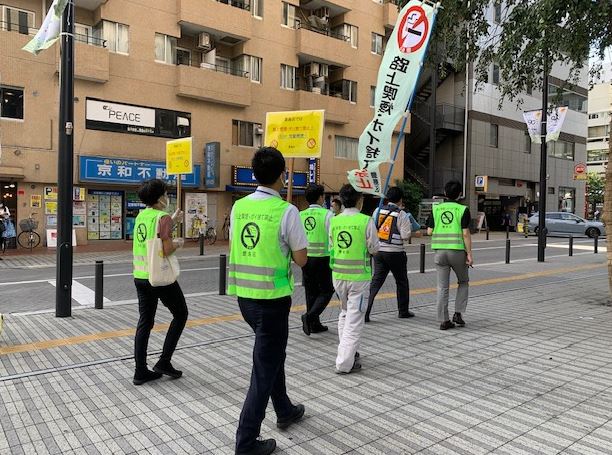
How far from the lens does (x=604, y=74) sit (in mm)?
10102

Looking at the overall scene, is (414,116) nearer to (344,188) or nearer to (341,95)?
(341,95)

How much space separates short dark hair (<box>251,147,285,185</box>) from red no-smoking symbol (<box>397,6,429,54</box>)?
10.7 feet

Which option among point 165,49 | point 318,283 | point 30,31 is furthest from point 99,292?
point 165,49

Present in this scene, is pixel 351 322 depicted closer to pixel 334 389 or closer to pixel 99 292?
pixel 334 389

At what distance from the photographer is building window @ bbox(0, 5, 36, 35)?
1859 cm

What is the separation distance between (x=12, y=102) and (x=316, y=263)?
17473mm

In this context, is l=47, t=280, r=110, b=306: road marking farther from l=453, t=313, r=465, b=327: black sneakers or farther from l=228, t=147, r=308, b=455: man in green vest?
l=228, t=147, r=308, b=455: man in green vest

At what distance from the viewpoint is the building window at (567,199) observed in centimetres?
4375

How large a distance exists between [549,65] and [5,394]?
9.44 metres

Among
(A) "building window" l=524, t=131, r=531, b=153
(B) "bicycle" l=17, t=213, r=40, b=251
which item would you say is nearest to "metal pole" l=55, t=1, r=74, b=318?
(B) "bicycle" l=17, t=213, r=40, b=251

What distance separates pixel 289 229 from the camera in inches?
128

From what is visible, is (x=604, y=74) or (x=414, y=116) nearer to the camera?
(x=604, y=74)

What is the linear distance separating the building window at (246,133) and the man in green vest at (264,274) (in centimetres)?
2209

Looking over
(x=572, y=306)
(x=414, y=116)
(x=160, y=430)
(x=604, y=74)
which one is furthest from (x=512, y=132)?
(x=160, y=430)
